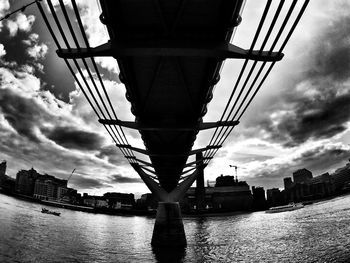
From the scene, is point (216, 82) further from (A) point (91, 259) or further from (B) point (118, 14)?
(A) point (91, 259)

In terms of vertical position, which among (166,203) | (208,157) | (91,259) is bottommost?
(91,259)

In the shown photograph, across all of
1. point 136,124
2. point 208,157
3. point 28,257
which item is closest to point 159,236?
point 208,157

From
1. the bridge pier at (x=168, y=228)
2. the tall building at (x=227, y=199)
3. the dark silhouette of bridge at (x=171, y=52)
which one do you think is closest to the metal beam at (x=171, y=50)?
the dark silhouette of bridge at (x=171, y=52)

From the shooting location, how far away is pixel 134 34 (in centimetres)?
816

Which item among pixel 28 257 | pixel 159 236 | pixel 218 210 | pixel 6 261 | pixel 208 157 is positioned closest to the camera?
pixel 6 261

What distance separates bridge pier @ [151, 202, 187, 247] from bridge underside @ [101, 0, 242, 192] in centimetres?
1426

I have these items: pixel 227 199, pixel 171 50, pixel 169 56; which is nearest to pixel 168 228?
pixel 169 56

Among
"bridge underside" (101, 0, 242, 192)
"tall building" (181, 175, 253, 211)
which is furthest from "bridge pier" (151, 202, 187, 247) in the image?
"tall building" (181, 175, 253, 211)

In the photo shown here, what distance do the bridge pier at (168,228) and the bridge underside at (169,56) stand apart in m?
14.3

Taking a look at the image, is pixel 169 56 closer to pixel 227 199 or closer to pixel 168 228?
pixel 168 228

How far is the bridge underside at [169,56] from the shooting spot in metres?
7.38

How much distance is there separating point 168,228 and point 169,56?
20891mm

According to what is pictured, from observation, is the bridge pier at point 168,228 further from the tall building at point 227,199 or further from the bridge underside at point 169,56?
the tall building at point 227,199

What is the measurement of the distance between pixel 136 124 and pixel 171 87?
3.98 metres
